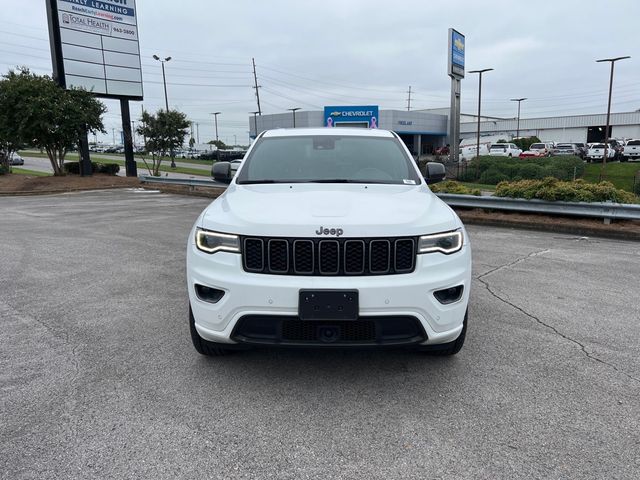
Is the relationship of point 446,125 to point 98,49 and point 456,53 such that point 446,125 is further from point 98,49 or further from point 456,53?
point 98,49

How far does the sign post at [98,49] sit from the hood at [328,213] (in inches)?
893

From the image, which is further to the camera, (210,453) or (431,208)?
(431,208)

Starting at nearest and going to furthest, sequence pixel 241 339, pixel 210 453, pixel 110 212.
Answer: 1. pixel 210 453
2. pixel 241 339
3. pixel 110 212

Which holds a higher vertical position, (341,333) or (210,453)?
(341,333)

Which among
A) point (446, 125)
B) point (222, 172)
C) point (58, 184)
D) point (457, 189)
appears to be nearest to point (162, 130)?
point (58, 184)

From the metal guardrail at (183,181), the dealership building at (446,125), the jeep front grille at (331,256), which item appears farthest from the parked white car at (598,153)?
the jeep front grille at (331,256)

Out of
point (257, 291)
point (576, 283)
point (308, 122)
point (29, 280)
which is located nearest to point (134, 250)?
point (29, 280)

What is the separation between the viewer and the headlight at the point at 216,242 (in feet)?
10.4

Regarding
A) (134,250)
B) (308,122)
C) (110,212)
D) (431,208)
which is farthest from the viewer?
(308,122)

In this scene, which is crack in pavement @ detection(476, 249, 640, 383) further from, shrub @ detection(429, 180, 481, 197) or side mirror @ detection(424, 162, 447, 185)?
shrub @ detection(429, 180, 481, 197)

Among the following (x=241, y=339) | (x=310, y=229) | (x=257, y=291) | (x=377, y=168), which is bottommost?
(x=241, y=339)

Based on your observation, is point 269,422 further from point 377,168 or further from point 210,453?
point 377,168

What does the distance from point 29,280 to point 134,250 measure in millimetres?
2019

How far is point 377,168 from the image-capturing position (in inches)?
181
